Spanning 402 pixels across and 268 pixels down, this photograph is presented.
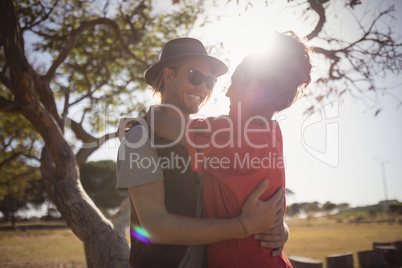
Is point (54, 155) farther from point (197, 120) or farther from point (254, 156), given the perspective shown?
point (254, 156)

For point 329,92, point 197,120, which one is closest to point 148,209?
point 197,120

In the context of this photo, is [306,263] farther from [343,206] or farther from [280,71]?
[343,206]

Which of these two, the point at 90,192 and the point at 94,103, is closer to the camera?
the point at 94,103

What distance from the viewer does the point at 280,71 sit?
78.8 inches

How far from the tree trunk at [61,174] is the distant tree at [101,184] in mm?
40774

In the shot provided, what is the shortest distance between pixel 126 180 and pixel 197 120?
64cm

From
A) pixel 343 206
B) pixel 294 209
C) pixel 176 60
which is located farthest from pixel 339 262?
pixel 343 206

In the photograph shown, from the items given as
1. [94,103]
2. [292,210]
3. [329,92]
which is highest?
[94,103]

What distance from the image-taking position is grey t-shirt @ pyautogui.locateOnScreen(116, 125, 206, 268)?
1563 mm

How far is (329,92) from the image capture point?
264 inches

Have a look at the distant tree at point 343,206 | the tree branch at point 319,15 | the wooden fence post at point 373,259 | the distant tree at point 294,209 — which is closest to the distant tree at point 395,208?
the wooden fence post at point 373,259

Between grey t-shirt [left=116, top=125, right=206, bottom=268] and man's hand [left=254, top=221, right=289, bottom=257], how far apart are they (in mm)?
452

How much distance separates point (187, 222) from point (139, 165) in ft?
1.42

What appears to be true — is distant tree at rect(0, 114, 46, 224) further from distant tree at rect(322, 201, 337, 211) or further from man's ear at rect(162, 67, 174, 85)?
distant tree at rect(322, 201, 337, 211)
